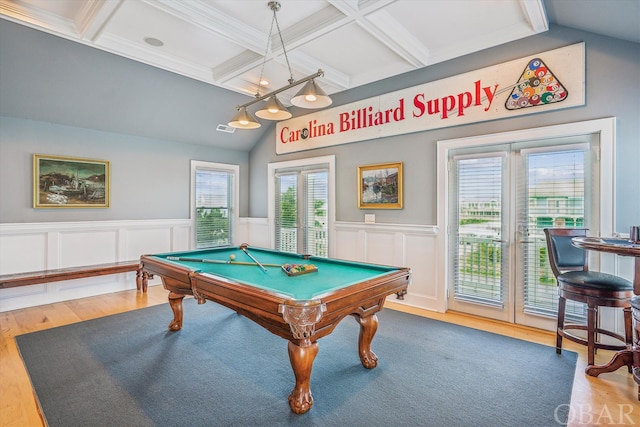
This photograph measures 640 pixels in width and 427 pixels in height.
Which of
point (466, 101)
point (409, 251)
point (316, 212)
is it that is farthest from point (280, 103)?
point (316, 212)

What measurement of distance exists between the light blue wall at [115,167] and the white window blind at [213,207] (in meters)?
0.23

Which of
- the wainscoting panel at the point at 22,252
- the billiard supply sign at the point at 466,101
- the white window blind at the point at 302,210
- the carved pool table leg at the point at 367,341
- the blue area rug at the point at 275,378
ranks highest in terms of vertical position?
the billiard supply sign at the point at 466,101

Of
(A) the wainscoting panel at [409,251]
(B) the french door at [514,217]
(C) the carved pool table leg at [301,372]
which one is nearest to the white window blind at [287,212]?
(A) the wainscoting panel at [409,251]

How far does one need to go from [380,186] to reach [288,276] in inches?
93.9

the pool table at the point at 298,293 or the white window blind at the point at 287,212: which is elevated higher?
the white window blind at the point at 287,212

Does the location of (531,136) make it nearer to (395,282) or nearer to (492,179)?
(492,179)

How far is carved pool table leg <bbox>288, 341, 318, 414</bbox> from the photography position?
2.10 meters

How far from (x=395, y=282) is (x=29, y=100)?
4.81m

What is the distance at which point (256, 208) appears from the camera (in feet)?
21.7

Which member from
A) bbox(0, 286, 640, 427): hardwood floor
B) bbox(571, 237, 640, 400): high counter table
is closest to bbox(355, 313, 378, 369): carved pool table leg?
bbox(0, 286, 640, 427): hardwood floor

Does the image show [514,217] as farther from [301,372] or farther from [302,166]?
[302,166]

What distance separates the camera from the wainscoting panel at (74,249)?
4.23m

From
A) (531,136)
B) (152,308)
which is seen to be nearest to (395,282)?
(531,136)

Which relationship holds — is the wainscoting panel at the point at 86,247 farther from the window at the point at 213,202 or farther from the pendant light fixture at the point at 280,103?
the pendant light fixture at the point at 280,103
